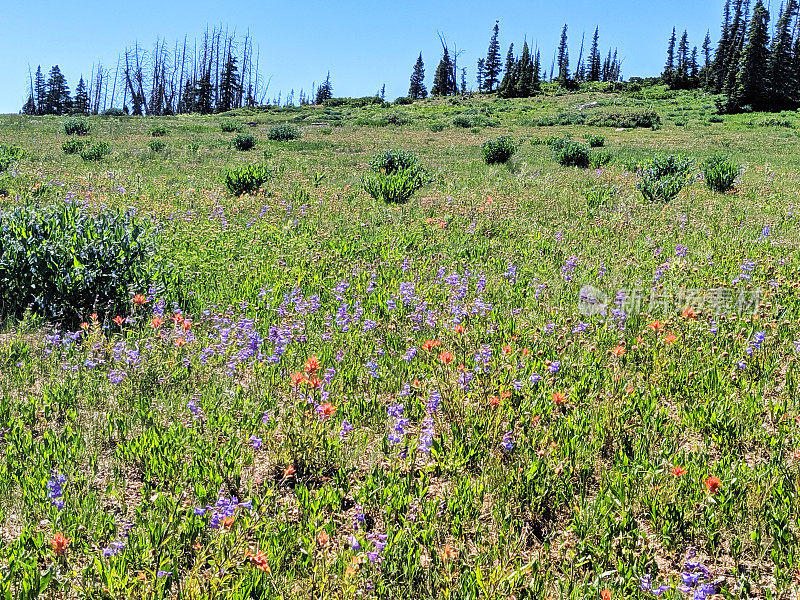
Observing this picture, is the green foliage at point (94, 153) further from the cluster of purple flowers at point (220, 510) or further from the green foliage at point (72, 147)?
the cluster of purple flowers at point (220, 510)

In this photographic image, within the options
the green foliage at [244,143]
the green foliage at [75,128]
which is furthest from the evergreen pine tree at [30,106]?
the green foliage at [244,143]

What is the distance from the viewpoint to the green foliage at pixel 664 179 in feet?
35.9

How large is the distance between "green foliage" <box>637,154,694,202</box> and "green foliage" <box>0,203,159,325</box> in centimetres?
976

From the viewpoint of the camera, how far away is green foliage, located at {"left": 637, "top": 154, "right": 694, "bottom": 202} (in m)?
11.0

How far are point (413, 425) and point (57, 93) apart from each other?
10556 centimetres

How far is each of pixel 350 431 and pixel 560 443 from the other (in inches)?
50.6

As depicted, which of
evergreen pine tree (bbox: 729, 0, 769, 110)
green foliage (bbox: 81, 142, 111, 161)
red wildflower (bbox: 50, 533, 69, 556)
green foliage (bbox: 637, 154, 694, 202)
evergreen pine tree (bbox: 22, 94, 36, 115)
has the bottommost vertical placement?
red wildflower (bbox: 50, 533, 69, 556)

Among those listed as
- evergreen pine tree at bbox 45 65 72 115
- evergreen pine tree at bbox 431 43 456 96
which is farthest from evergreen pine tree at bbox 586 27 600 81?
evergreen pine tree at bbox 45 65 72 115

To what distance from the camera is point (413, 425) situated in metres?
3.57

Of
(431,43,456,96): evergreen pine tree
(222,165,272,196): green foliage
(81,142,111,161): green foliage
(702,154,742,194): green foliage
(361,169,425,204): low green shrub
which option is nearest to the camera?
(361,169,425,204): low green shrub

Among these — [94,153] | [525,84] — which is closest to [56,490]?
[94,153]

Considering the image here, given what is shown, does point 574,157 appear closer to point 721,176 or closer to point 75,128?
point 721,176

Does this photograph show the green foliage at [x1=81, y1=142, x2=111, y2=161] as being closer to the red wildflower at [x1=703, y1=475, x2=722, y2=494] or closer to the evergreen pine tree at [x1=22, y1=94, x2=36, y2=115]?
the red wildflower at [x1=703, y1=475, x2=722, y2=494]

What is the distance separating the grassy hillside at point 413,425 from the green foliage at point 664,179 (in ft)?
11.2
